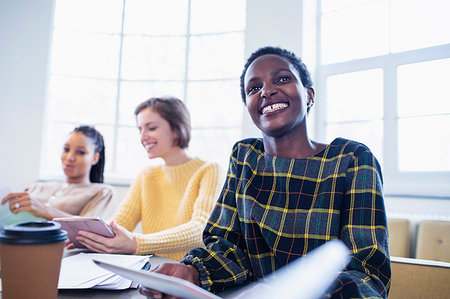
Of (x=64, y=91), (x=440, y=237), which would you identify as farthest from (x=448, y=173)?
(x=64, y=91)

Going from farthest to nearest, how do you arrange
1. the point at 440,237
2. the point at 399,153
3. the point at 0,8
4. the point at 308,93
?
the point at 0,8 → the point at 399,153 → the point at 440,237 → the point at 308,93

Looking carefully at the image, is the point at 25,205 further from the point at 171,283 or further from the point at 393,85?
the point at 393,85

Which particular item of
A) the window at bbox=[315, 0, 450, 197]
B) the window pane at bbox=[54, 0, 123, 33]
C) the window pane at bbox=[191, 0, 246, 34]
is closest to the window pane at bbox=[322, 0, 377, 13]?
the window at bbox=[315, 0, 450, 197]

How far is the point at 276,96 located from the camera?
3.31 ft

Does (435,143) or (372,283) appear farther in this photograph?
(435,143)

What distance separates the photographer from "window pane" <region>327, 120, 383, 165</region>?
8.77ft

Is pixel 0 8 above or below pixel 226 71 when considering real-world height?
above

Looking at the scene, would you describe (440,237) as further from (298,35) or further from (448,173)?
(298,35)

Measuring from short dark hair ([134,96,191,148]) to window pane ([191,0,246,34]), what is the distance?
1.76 metres

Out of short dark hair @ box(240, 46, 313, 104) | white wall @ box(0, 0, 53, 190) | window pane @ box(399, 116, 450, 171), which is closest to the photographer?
short dark hair @ box(240, 46, 313, 104)

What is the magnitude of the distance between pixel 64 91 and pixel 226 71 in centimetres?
166

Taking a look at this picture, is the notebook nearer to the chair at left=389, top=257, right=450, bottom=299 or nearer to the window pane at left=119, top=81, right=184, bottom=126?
the chair at left=389, top=257, right=450, bottom=299

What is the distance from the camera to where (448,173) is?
2410mm

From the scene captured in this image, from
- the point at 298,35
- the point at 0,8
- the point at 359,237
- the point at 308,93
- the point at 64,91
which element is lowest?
Answer: the point at 359,237
